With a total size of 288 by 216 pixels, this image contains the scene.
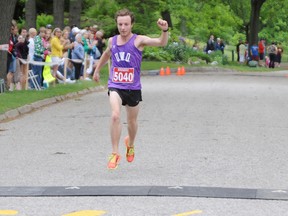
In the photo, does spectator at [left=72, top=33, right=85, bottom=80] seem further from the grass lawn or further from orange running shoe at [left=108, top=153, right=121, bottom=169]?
orange running shoe at [left=108, top=153, right=121, bottom=169]

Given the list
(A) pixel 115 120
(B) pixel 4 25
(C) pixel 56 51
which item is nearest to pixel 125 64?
(A) pixel 115 120

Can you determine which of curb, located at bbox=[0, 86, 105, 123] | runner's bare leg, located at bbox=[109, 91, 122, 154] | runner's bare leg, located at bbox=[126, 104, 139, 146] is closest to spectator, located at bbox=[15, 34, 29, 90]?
curb, located at bbox=[0, 86, 105, 123]

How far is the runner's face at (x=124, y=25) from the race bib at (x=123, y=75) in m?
0.41

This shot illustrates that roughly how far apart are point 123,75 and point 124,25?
0.58 meters

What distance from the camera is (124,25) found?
11.2 meters

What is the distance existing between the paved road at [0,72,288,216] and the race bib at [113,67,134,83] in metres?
1.05

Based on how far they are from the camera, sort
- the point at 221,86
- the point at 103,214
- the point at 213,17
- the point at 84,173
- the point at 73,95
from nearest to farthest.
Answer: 1. the point at 103,214
2. the point at 84,173
3. the point at 73,95
4. the point at 221,86
5. the point at 213,17

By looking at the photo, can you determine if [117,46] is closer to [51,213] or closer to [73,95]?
[51,213]

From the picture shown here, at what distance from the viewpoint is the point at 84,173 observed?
11.0 meters

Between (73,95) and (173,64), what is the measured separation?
21.1m

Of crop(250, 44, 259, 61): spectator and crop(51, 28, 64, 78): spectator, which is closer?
crop(51, 28, 64, 78): spectator

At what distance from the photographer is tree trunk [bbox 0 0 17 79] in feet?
79.0

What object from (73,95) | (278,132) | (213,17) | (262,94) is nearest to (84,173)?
(278,132)

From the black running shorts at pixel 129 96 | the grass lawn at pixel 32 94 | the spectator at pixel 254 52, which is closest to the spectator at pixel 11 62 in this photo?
the grass lawn at pixel 32 94
